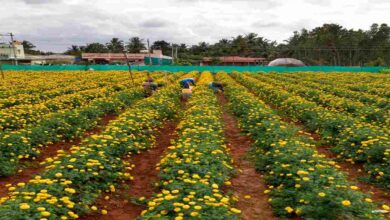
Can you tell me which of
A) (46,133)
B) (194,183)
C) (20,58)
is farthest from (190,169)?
(20,58)

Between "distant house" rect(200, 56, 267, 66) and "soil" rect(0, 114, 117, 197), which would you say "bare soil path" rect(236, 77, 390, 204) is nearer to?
"soil" rect(0, 114, 117, 197)

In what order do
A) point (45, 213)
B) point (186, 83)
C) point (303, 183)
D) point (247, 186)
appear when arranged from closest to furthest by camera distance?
point (45, 213), point (303, 183), point (247, 186), point (186, 83)

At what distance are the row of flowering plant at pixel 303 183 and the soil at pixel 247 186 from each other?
0.15 meters

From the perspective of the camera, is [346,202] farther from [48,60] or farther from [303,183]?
[48,60]

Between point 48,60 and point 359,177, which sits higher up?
point 359,177

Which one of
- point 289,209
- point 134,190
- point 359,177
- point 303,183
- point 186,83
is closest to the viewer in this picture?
point 289,209

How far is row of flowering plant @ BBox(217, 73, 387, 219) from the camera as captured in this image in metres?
4.45

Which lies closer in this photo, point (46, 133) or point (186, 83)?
point (46, 133)

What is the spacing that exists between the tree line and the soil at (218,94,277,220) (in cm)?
5479

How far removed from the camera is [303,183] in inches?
203

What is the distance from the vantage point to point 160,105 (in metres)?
12.6

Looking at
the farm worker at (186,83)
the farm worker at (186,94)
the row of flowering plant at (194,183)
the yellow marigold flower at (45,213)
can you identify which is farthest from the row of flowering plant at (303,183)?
the farm worker at (186,83)

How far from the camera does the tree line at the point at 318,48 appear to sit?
69.8 meters

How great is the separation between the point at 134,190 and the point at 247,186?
1981 millimetres
